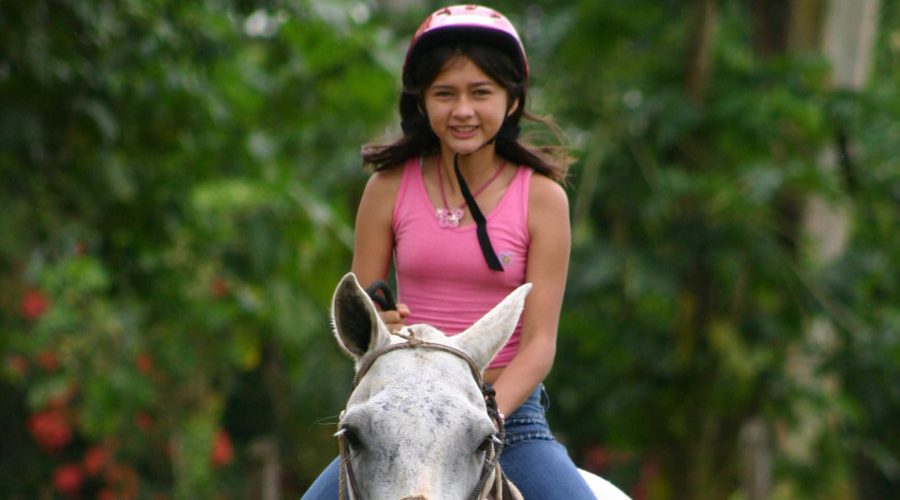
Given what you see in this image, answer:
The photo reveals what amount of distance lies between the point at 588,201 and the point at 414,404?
10.4 m

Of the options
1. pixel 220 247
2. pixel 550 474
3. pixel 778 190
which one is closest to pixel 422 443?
pixel 550 474

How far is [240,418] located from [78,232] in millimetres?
18518

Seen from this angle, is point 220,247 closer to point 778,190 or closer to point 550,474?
point 778,190

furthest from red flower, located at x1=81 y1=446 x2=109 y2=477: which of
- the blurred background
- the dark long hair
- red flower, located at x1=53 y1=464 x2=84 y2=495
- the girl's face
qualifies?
the girl's face

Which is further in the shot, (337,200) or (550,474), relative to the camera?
(337,200)

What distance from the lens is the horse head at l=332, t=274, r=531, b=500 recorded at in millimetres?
4152

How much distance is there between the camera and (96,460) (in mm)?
25750

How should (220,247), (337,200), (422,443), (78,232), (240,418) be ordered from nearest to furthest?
(422,443) → (78,232) → (220,247) → (337,200) → (240,418)

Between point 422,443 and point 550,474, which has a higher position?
point 422,443

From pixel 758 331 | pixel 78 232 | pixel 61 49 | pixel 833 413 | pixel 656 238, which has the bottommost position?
pixel 833 413

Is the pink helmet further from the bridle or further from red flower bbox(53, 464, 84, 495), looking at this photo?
red flower bbox(53, 464, 84, 495)

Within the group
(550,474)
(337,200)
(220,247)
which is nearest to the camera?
(550,474)

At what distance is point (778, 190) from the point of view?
14.0 m

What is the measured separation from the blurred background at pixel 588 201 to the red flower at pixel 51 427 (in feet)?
18.9
